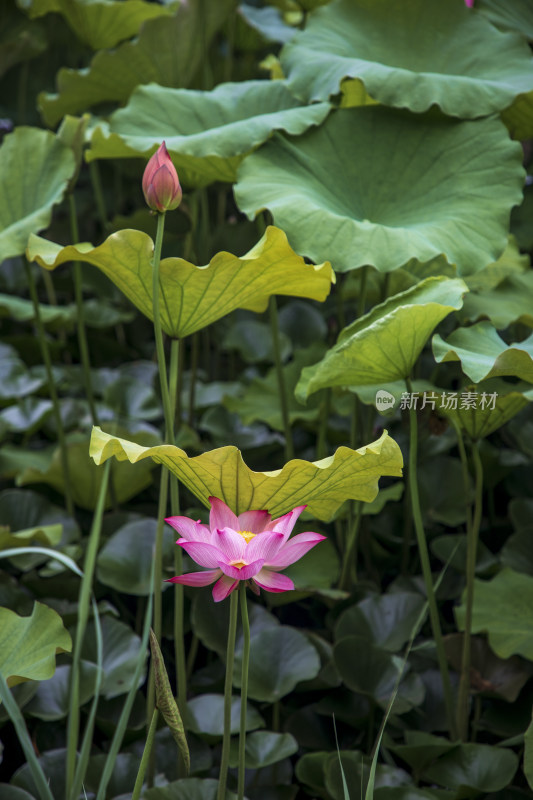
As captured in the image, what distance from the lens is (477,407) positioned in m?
0.81

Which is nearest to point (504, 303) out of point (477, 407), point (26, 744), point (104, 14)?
point (477, 407)

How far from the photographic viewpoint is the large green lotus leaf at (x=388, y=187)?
90 centimetres

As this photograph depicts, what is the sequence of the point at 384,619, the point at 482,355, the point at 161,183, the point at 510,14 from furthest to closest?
the point at 510,14, the point at 384,619, the point at 482,355, the point at 161,183

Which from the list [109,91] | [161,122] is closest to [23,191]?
[161,122]

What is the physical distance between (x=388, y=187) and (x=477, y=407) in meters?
0.40

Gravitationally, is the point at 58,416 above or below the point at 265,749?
above

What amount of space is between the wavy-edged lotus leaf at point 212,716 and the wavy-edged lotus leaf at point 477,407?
417mm

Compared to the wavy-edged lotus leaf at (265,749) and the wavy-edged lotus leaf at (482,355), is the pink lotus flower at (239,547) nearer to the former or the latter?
the wavy-edged lotus leaf at (482,355)

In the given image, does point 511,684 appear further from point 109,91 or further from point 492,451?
point 109,91

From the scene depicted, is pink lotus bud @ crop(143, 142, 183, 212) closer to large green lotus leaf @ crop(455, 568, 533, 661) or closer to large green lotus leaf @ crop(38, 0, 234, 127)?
large green lotus leaf @ crop(455, 568, 533, 661)

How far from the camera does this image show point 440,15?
3.87 feet

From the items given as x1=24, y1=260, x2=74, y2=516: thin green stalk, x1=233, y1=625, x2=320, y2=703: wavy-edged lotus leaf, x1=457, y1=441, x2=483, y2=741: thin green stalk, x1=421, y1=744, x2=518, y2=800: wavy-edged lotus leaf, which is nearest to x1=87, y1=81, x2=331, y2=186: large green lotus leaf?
x1=24, y1=260, x2=74, y2=516: thin green stalk

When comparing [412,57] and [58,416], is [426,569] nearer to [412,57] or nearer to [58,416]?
[58,416]

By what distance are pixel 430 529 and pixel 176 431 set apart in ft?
1.52
